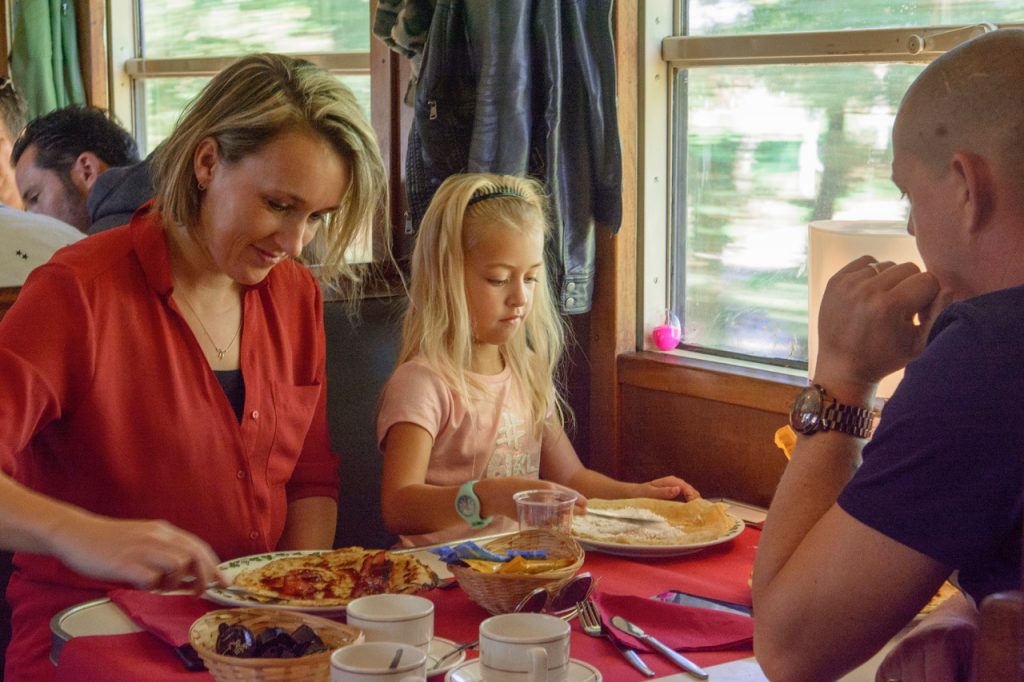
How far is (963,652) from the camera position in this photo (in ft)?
2.69

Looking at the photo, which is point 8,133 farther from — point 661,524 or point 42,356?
point 661,524

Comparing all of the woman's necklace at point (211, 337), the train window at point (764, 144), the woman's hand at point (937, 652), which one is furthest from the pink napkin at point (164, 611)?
the train window at point (764, 144)

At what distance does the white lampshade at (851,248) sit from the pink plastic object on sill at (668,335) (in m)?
0.78

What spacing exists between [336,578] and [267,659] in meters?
0.32

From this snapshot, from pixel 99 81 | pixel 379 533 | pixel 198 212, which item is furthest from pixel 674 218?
pixel 99 81

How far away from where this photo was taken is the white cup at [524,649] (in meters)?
1.12

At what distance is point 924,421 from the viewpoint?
2.95 feet

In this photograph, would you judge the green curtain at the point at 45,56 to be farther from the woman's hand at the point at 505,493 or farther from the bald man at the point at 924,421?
the bald man at the point at 924,421

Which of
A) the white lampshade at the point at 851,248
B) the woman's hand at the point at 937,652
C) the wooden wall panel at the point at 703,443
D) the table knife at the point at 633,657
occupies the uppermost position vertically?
the white lampshade at the point at 851,248

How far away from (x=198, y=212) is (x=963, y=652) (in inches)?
51.1

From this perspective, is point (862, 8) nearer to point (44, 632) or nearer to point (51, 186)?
point (44, 632)

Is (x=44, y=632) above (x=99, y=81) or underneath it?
underneath

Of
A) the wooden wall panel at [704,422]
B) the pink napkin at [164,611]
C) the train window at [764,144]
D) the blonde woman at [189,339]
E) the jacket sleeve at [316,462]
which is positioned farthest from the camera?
the wooden wall panel at [704,422]

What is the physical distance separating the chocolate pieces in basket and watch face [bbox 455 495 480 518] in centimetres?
63
